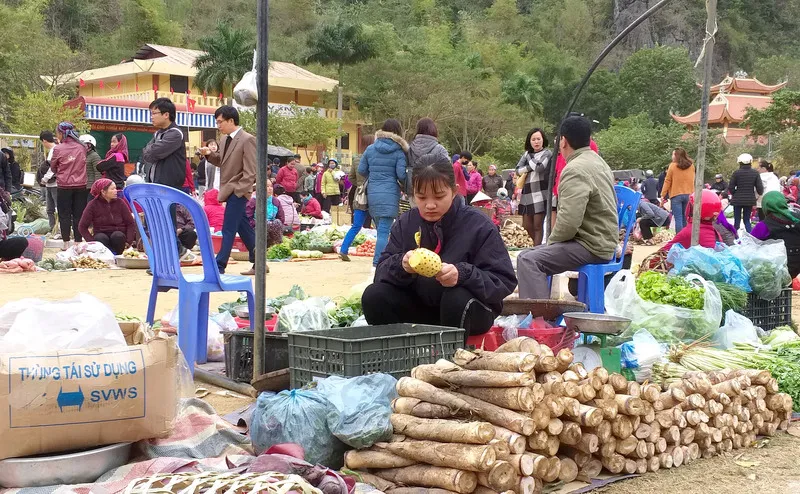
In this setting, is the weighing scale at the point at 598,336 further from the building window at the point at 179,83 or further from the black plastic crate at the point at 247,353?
the building window at the point at 179,83

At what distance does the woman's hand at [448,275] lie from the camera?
13.6 ft

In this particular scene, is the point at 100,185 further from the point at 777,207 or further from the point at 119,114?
the point at 119,114

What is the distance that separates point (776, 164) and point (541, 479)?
4142cm

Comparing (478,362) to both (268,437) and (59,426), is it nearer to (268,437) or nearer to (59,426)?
(268,437)

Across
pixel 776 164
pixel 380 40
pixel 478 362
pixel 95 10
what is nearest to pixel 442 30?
pixel 380 40

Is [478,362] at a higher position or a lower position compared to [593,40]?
lower

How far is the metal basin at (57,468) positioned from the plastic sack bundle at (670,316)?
3478mm

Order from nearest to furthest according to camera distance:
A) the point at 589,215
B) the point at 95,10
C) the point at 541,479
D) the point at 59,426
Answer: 1. the point at 59,426
2. the point at 541,479
3. the point at 589,215
4. the point at 95,10

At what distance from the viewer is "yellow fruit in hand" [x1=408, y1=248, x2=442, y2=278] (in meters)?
4.09

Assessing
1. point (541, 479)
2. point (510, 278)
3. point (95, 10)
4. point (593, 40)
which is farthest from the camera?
point (593, 40)

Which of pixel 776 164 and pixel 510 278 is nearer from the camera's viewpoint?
pixel 510 278

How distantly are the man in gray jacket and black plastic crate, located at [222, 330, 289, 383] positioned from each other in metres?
4.14

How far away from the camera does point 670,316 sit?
5695 millimetres

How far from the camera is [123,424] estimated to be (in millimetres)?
3320
